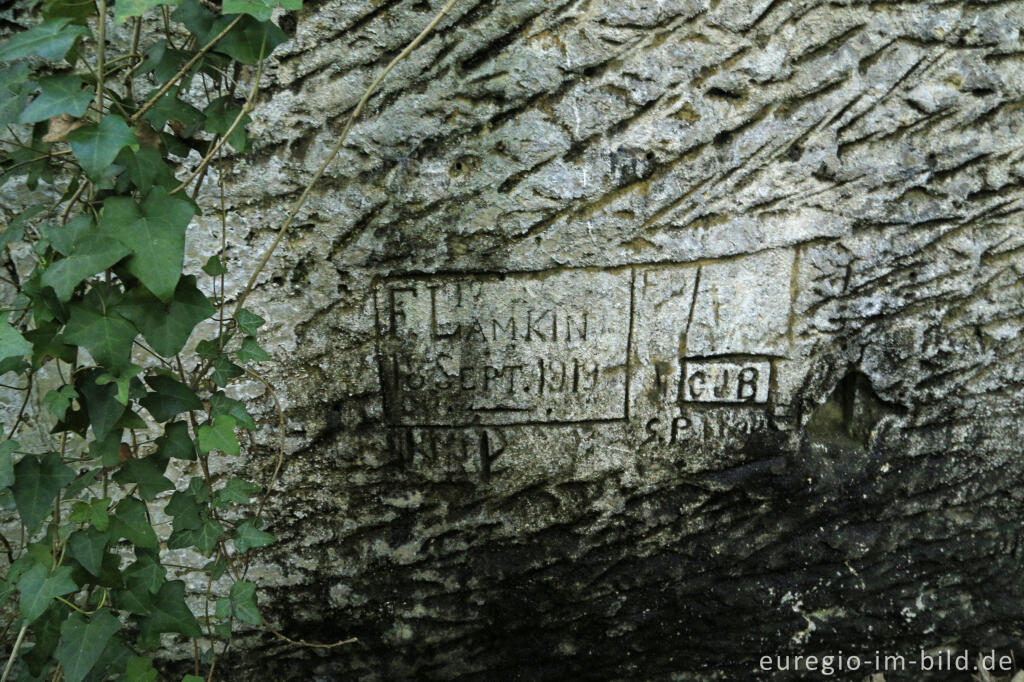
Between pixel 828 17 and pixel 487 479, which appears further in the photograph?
pixel 487 479

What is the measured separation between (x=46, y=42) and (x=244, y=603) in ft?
3.48

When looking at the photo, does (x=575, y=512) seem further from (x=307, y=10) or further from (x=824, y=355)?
(x=307, y=10)

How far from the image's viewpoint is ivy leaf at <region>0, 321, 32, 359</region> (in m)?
1.27

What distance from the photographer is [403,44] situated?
1.83 m

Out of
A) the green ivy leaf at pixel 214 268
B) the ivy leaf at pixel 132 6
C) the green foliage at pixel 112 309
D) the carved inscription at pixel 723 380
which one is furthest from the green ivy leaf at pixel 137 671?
the carved inscription at pixel 723 380

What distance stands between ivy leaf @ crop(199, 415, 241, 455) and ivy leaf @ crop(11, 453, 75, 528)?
217mm

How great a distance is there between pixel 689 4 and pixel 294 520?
1.49 m

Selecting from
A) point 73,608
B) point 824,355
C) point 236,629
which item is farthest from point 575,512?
point 73,608

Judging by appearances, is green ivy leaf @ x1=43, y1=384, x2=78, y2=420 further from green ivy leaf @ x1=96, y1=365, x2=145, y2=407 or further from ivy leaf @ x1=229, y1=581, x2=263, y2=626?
ivy leaf @ x1=229, y1=581, x2=263, y2=626

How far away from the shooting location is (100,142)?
1243mm

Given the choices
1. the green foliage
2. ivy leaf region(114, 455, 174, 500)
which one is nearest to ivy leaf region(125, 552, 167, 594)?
the green foliage

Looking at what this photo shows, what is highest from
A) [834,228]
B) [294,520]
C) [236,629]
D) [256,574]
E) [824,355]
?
[834,228]

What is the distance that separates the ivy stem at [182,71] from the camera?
141cm

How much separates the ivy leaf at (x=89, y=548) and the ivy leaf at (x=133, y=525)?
0.03 m
